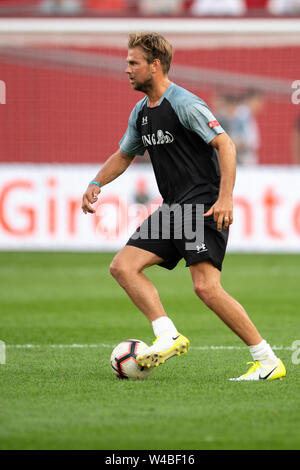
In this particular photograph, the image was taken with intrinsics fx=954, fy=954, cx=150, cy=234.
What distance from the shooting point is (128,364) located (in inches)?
259

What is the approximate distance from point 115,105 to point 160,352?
14.7 meters

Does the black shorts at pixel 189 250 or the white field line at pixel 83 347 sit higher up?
the black shorts at pixel 189 250

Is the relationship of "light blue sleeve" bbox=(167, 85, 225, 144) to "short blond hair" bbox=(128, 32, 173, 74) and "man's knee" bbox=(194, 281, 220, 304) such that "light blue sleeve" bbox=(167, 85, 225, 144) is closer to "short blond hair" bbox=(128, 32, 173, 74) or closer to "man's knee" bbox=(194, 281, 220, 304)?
"short blond hair" bbox=(128, 32, 173, 74)

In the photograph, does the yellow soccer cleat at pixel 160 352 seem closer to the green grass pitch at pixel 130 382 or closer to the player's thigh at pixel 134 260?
the green grass pitch at pixel 130 382

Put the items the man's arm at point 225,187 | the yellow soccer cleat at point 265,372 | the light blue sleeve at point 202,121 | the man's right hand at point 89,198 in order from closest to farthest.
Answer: the man's arm at point 225,187 → the light blue sleeve at point 202,121 → the yellow soccer cleat at point 265,372 → the man's right hand at point 89,198

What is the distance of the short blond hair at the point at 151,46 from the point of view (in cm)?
656

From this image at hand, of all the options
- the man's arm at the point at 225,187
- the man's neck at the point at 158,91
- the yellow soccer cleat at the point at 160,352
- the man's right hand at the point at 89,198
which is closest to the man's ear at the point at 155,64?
the man's neck at the point at 158,91

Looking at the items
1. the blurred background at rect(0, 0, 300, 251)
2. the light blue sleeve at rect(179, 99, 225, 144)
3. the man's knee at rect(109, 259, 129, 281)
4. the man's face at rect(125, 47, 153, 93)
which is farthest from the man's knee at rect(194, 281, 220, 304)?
the blurred background at rect(0, 0, 300, 251)

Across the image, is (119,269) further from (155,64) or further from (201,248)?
(155,64)

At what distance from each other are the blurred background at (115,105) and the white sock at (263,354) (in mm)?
9648

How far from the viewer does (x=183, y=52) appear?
2048 cm

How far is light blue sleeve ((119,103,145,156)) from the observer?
6832 millimetres

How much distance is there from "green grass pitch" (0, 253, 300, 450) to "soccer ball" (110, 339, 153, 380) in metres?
0.08

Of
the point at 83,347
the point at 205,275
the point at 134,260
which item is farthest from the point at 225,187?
the point at 83,347
